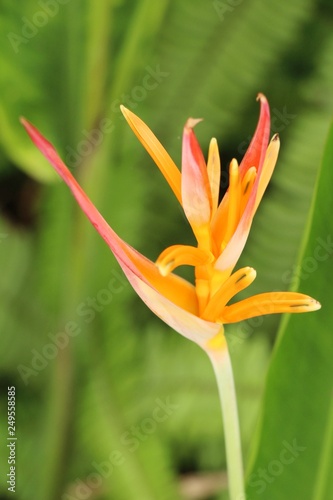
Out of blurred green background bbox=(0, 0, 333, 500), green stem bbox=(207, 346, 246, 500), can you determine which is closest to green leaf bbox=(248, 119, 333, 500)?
green stem bbox=(207, 346, 246, 500)

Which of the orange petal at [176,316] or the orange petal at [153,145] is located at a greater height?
the orange petal at [153,145]

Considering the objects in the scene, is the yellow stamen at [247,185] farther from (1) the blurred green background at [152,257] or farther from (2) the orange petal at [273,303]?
(1) the blurred green background at [152,257]

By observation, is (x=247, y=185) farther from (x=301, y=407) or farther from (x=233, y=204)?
(x=301, y=407)

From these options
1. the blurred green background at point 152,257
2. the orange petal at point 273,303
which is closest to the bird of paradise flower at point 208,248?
the orange petal at point 273,303

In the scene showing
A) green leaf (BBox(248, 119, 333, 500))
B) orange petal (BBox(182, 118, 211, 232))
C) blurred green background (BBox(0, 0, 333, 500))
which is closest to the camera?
orange petal (BBox(182, 118, 211, 232))

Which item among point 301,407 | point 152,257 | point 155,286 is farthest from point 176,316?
point 152,257

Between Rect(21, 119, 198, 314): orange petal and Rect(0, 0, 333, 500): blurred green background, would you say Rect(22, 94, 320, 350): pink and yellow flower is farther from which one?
Rect(0, 0, 333, 500): blurred green background
